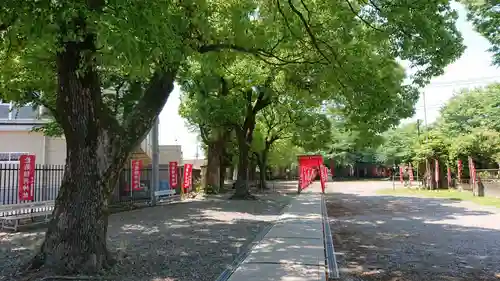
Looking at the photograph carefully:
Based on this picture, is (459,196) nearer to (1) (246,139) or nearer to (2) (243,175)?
(2) (243,175)

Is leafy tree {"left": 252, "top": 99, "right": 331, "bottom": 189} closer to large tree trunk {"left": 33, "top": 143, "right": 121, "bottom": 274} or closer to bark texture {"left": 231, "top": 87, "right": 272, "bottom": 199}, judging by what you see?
bark texture {"left": 231, "top": 87, "right": 272, "bottom": 199}

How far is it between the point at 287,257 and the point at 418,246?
3.47 meters

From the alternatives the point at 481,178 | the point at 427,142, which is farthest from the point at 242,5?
the point at 427,142

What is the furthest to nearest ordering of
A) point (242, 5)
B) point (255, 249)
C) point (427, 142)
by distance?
point (427, 142) < point (242, 5) < point (255, 249)

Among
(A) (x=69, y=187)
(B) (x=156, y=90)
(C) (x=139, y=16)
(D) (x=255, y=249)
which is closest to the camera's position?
(C) (x=139, y=16)

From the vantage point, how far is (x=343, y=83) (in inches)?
405

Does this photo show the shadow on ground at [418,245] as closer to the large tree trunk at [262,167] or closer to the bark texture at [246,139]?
the bark texture at [246,139]

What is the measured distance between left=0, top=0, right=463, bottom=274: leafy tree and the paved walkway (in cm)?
241

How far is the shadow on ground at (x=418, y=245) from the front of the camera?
7.18 m

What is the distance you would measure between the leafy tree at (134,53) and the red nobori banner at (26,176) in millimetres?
2460

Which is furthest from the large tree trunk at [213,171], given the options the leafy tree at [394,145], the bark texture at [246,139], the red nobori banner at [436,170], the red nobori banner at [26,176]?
the leafy tree at [394,145]

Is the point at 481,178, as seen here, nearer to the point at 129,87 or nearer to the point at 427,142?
the point at 427,142

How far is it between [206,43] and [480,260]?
22.6ft

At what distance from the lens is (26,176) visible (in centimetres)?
1326
